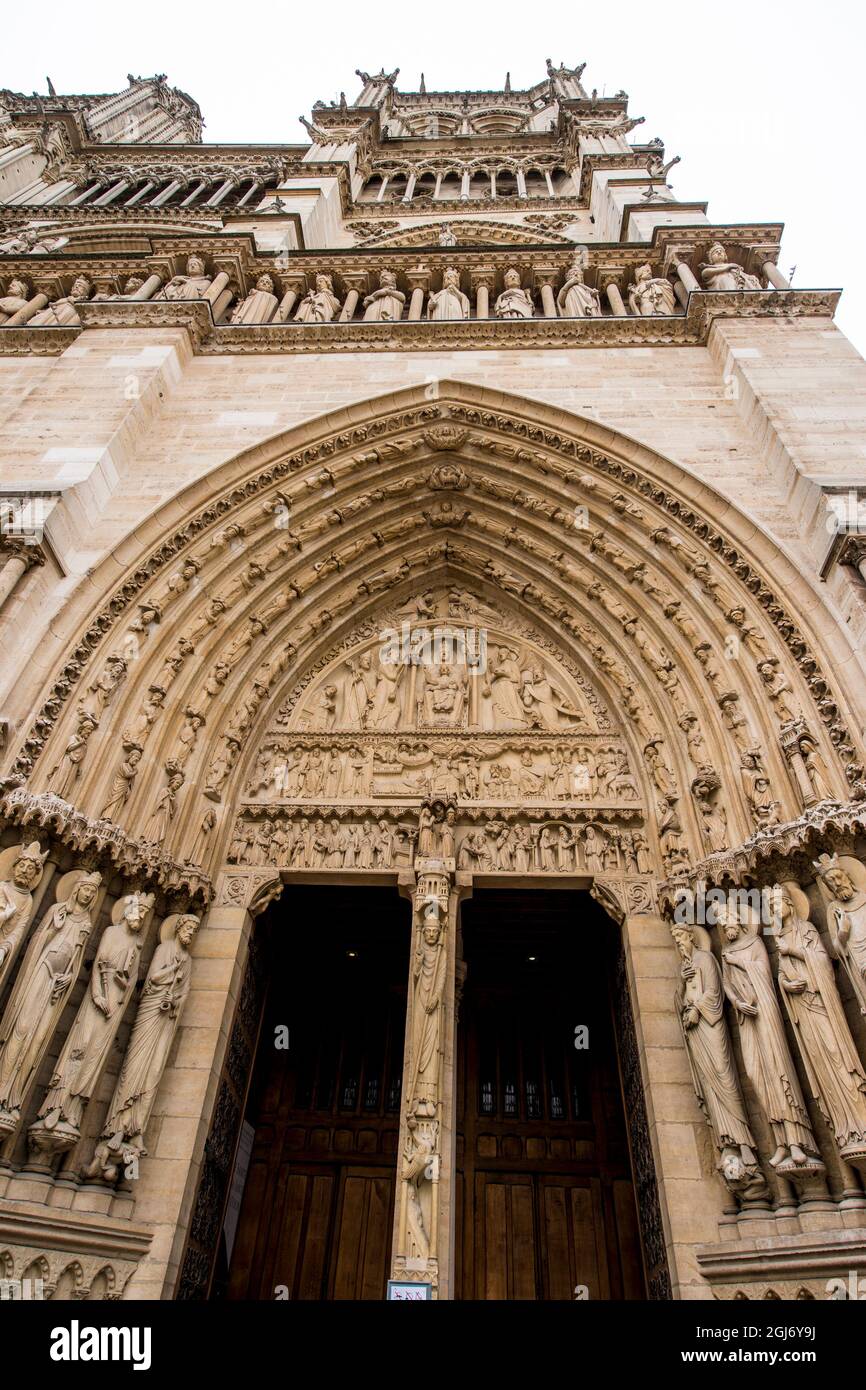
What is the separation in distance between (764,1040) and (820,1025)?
373 mm

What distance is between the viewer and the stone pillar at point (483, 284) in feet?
35.7

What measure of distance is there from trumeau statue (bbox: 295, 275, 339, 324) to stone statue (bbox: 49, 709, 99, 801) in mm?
6368

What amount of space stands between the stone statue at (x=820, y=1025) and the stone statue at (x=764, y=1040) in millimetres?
120

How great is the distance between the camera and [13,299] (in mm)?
10844

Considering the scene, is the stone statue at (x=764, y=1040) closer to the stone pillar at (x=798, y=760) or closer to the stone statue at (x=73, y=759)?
the stone pillar at (x=798, y=760)

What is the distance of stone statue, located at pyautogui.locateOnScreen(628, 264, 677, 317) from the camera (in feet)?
32.3

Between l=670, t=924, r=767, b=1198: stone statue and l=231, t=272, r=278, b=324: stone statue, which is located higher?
l=231, t=272, r=278, b=324: stone statue

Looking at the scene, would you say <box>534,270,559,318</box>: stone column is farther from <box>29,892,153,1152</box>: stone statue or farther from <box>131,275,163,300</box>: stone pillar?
<box>29,892,153,1152</box>: stone statue

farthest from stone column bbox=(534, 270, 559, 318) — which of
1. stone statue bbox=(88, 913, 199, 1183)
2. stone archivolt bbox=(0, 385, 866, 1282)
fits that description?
stone statue bbox=(88, 913, 199, 1183)

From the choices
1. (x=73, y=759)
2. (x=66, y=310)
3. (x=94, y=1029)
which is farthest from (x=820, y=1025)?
(x=66, y=310)

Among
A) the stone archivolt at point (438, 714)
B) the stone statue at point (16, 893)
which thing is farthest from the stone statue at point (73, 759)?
the stone statue at point (16, 893)

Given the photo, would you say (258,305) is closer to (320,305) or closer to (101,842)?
(320,305)
